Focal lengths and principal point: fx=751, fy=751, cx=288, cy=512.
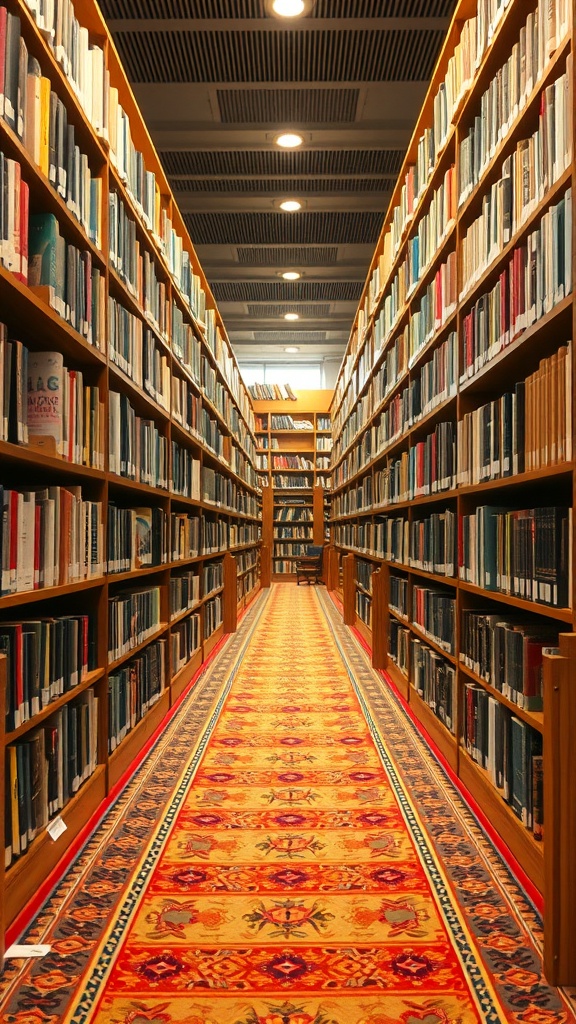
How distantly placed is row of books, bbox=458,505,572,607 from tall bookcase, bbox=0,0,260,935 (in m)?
1.36

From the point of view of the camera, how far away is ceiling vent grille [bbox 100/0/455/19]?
444 centimetres

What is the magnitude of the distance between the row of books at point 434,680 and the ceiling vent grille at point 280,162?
433cm

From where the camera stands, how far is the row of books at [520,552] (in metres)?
1.90

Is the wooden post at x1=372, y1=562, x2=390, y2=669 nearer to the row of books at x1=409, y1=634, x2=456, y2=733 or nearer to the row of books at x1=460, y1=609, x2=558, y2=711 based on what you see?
the row of books at x1=409, y1=634, x2=456, y2=733

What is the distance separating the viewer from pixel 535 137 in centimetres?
211

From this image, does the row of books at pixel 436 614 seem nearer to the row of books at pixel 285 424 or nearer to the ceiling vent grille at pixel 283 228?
the ceiling vent grille at pixel 283 228

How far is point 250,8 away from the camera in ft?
14.8

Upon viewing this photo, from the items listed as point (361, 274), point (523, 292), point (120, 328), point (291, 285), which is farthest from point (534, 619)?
point (291, 285)

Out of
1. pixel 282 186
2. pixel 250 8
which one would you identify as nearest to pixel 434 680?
pixel 250 8

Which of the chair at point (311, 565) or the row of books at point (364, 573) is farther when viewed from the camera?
the chair at point (311, 565)

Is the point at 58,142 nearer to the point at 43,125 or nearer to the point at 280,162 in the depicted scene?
the point at 43,125

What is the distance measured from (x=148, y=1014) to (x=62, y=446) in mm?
1526

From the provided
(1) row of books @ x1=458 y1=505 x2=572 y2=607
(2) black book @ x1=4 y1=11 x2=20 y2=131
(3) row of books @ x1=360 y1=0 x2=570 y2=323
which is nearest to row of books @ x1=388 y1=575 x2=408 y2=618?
(1) row of books @ x1=458 y1=505 x2=572 y2=607

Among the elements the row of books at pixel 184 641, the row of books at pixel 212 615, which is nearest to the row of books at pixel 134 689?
the row of books at pixel 184 641
